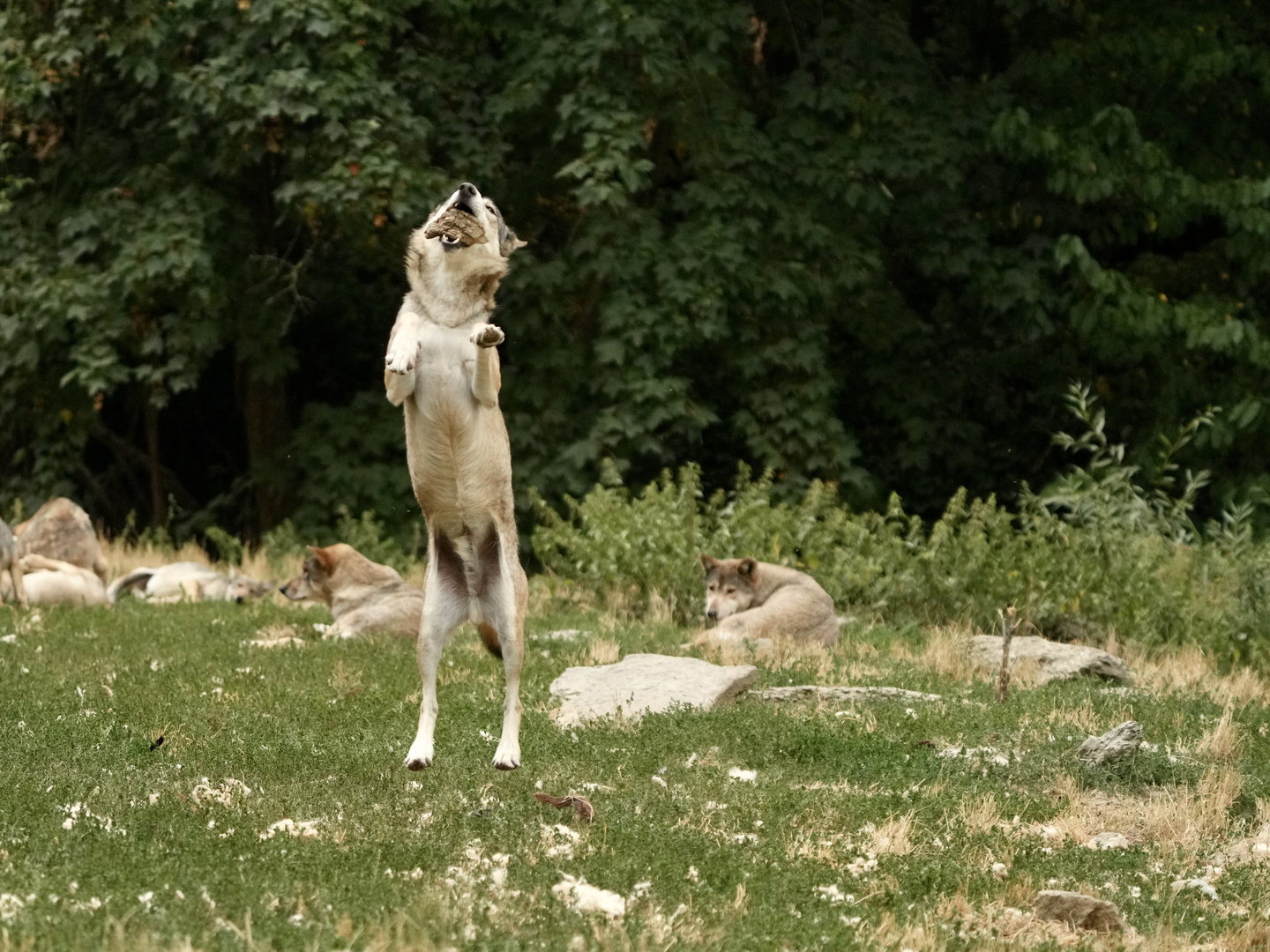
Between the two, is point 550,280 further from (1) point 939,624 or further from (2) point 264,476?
(1) point 939,624

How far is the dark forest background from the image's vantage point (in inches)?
713

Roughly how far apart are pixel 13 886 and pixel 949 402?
17703 millimetres

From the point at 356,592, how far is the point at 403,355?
272 inches

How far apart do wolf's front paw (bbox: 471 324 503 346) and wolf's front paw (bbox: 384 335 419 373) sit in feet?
0.90

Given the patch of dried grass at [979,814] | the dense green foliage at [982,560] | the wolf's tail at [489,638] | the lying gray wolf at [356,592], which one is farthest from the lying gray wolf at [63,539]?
the patch of dried grass at [979,814]

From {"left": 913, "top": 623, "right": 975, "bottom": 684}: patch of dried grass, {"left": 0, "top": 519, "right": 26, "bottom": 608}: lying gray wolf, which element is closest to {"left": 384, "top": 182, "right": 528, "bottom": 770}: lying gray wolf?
{"left": 913, "top": 623, "right": 975, "bottom": 684}: patch of dried grass

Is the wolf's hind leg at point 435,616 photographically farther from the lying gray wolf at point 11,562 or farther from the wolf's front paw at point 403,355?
the lying gray wolf at point 11,562

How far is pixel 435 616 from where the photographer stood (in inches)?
305

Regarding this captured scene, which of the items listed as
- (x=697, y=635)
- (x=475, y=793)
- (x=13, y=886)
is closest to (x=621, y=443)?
(x=697, y=635)

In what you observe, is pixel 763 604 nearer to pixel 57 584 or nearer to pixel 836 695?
pixel 836 695

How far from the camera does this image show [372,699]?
994 cm

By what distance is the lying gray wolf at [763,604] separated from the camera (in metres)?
12.5

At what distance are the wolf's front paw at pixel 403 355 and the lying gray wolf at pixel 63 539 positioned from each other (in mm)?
9835

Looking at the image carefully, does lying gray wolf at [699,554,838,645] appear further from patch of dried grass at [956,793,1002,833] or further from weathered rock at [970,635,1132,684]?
patch of dried grass at [956,793,1002,833]
